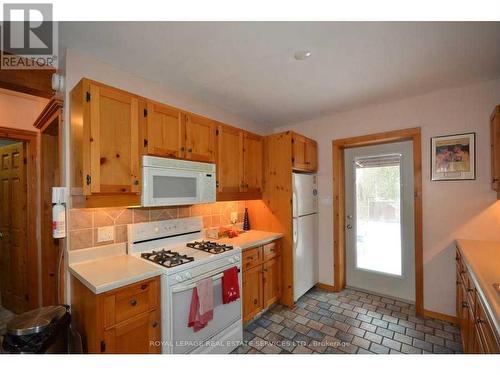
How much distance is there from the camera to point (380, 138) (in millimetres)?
2768

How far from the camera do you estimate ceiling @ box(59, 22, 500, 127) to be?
4.78 feet

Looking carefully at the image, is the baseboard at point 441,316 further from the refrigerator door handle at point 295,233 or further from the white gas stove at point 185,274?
the white gas stove at point 185,274

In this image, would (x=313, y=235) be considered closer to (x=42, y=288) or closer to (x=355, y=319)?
(x=355, y=319)

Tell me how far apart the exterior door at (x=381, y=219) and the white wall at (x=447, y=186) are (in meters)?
0.31

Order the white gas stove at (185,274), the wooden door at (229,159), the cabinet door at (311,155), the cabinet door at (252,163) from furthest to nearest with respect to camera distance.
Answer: the cabinet door at (311,155) → the cabinet door at (252,163) → the wooden door at (229,159) → the white gas stove at (185,274)

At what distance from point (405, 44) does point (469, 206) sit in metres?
1.80

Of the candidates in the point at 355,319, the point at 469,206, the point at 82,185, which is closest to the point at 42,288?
the point at 82,185

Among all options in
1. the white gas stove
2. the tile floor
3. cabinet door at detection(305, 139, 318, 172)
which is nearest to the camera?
the white gas stove

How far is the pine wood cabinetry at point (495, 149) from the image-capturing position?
1869mm

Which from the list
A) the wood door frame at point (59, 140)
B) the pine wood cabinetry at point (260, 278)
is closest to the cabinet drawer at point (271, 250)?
the pine wood cabinetry at point (260, 278)

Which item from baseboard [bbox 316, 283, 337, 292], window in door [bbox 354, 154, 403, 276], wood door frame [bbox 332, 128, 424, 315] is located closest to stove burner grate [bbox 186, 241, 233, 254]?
wood door frame [bbox 332, 128, 424, 315]

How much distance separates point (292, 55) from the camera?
1752mm

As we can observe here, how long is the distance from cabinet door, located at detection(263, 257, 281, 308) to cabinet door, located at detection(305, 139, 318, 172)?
1316mm

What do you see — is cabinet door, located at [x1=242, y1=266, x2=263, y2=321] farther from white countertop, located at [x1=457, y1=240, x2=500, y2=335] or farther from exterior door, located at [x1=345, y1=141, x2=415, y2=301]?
white countertop, located at [x1=457, y1=240, x2=500, y2=335]
